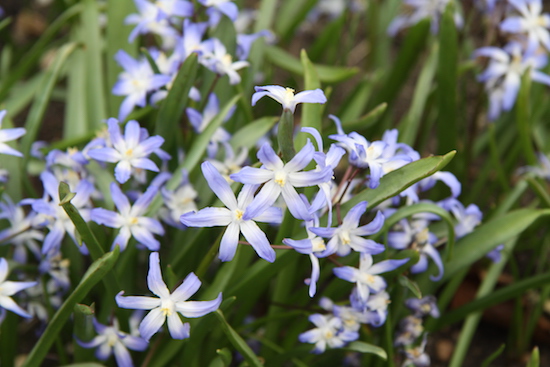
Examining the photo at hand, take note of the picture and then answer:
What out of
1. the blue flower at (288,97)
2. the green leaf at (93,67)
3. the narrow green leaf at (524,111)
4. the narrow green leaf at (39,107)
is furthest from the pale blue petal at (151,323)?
the narrow green leaf at (524,111)

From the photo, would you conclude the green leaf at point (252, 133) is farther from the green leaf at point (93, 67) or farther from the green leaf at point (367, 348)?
the green leaf at point (367, 348)

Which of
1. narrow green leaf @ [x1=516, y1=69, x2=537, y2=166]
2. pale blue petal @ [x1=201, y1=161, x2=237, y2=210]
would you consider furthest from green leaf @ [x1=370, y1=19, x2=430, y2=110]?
pale blue petal @ [x1=201, y1=161, x2=237, y2=210]

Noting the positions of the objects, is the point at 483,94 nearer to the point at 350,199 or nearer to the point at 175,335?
the point at 350,199

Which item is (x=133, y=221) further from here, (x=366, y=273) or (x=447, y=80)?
(x=447, y=80)

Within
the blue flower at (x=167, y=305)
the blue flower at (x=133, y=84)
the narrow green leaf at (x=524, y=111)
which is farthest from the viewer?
the narrow green leaf at (x=524, y=111)

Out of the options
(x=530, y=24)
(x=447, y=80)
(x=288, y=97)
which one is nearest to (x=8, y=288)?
(x=288, y=97)

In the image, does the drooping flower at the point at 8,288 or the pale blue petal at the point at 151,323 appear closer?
the pale blue petal at the point at 151,323

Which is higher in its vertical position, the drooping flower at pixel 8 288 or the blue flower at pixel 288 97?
the blue flower at pixel 288 97
